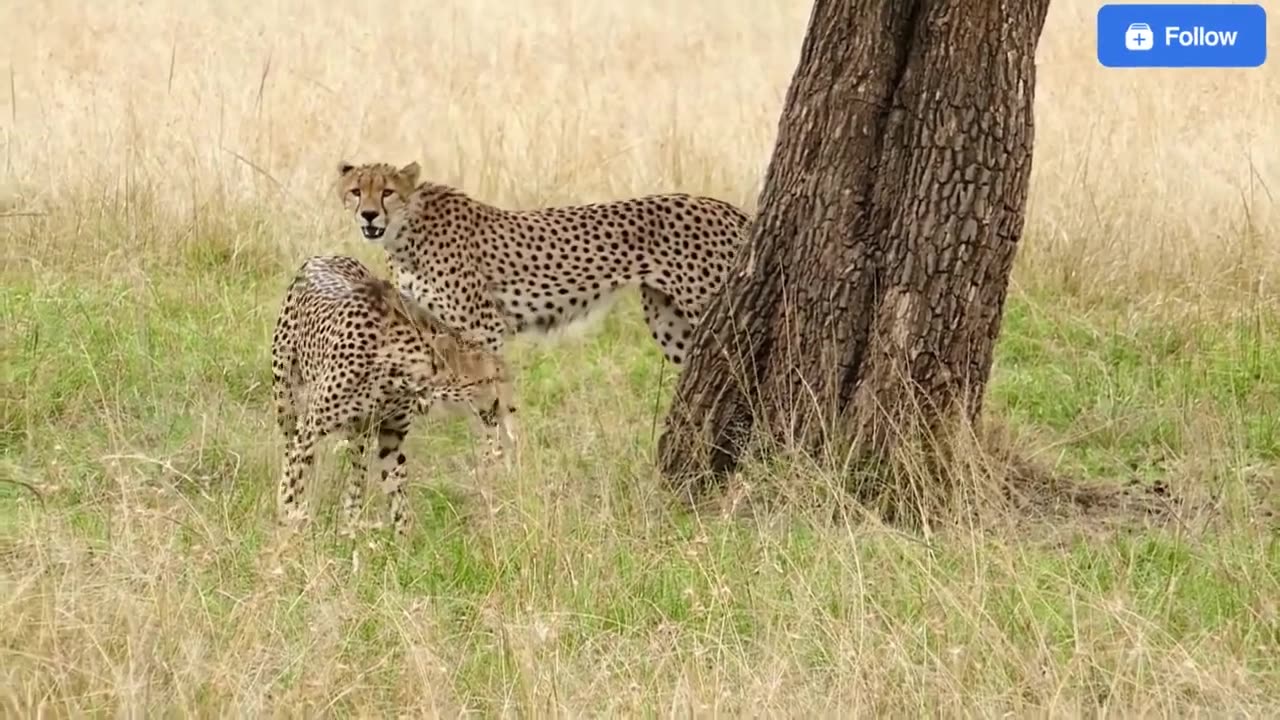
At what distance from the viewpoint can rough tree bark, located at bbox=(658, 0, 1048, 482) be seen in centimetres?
450

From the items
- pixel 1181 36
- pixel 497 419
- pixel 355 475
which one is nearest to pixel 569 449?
pixel 497 419

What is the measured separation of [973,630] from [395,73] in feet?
24.1

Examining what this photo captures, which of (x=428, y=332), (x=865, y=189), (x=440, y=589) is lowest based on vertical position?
(x=440, y=589)

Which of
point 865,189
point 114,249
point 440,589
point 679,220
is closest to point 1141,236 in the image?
point 679,220

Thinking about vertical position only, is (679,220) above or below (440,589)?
above

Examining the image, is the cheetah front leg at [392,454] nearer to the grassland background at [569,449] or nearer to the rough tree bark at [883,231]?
the grassland background at [569,449]

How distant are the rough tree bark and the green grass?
282mm

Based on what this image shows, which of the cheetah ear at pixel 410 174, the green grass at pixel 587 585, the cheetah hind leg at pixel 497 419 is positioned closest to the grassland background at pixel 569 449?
the green grass at pixel 587 585

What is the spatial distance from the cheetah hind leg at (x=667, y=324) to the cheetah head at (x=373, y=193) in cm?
76

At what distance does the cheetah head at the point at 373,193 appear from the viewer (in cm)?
571

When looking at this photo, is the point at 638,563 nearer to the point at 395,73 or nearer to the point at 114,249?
the point at 114,249

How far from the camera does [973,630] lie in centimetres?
340

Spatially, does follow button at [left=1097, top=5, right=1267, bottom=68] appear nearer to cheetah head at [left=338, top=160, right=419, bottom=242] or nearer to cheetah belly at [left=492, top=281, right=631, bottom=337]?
cheetah belly at [left=492, top=281, right=631, bottom=337]

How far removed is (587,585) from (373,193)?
7.42ft
